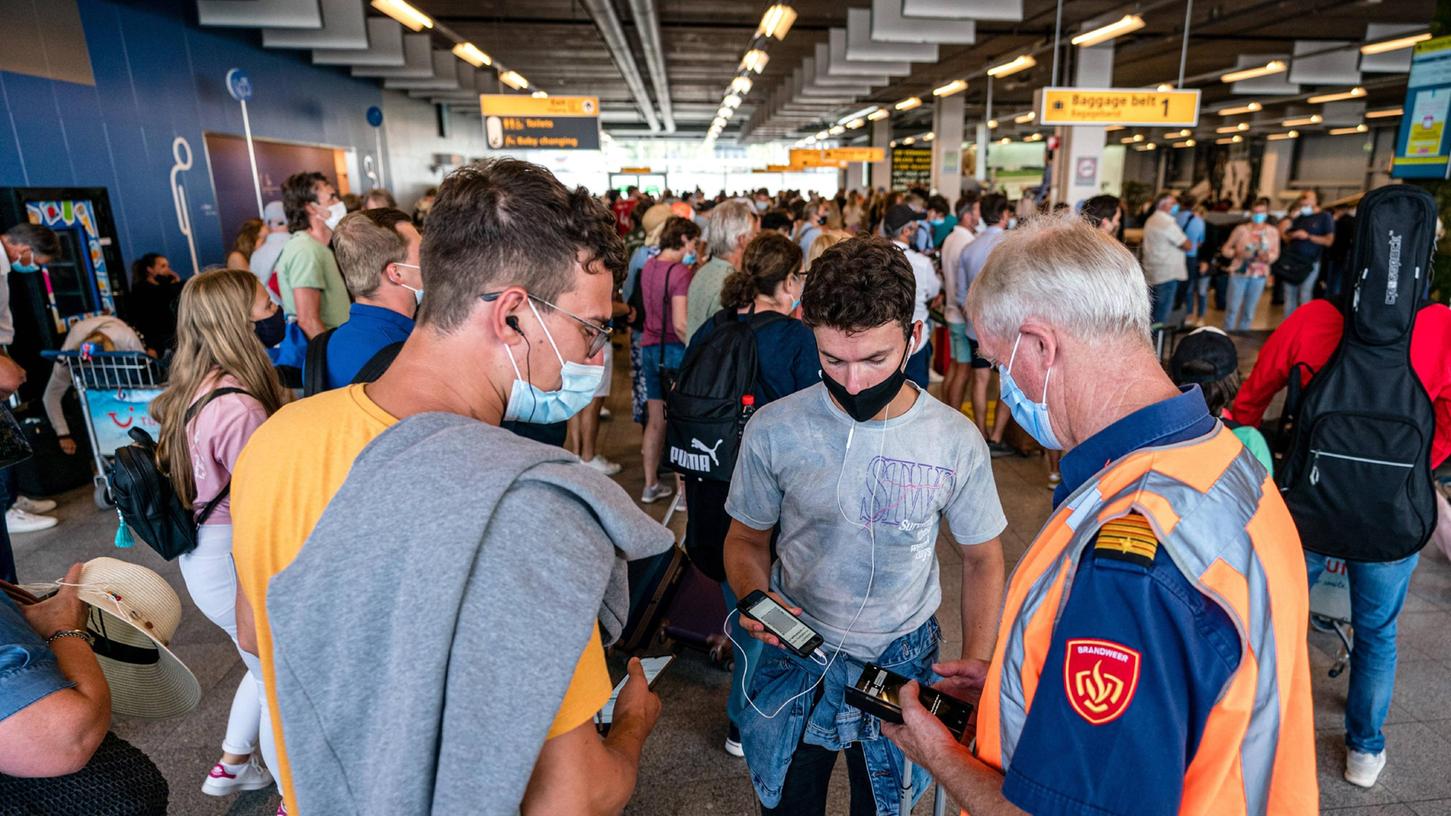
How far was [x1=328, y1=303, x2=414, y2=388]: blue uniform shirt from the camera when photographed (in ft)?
9.29

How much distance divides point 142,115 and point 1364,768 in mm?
10897

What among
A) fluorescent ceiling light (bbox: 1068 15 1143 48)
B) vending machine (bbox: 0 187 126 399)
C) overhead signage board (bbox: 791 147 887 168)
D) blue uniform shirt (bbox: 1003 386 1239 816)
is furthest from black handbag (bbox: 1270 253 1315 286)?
vending machine (bbox: 0 187 126 399)

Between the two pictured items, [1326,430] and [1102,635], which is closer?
[1102,635]

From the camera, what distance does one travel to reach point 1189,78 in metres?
19.1

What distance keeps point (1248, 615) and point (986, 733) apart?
40cm

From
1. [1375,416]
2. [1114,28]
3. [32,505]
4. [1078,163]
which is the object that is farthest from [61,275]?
[1078,163]

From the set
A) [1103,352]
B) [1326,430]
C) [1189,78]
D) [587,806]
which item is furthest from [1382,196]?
[1189,78]

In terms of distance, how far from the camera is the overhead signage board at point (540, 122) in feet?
36.5

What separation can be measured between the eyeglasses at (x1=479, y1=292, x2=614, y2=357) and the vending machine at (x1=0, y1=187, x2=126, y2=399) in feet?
20.5

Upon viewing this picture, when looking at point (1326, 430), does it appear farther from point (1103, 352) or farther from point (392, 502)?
point (392, 502)

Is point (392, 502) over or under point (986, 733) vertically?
over

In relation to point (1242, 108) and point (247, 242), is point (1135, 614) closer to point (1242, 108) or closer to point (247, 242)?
point (247, 242)

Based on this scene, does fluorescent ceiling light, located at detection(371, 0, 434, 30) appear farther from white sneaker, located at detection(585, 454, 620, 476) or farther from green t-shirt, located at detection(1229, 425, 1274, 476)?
green t-shirt, located at detection(1229, 425, 1274, 476)

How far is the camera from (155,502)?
2.30m
